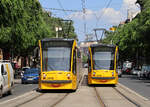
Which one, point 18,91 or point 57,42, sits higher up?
point 57,42

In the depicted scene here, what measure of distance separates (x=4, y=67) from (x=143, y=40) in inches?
1265

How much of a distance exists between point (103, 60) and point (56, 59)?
6925 mm

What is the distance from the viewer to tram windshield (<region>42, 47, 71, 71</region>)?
2252cm

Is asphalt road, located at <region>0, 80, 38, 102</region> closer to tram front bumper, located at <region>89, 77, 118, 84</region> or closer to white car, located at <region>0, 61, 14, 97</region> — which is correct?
white car, located at <region>0, 61, 14, 97</region>

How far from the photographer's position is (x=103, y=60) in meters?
28.9

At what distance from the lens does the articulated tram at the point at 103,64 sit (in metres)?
28.3

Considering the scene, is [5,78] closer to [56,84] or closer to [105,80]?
[56,84]

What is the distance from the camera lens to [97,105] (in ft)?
51.6

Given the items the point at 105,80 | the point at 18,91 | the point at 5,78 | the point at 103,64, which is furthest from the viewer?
the point at 103,64

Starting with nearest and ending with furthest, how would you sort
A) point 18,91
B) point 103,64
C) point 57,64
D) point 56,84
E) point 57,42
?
point 56,84 → point 57,64 → point 57,42 → point 18,91 → point 103,64

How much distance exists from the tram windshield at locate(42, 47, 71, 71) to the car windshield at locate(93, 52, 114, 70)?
636 centimetres

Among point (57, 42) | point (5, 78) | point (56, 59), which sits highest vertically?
point (57, 42)

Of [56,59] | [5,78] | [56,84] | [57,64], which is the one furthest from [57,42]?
[5,78]

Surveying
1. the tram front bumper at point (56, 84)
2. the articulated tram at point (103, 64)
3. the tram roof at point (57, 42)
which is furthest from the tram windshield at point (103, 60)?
the tram front bumper at point (56, 84)
